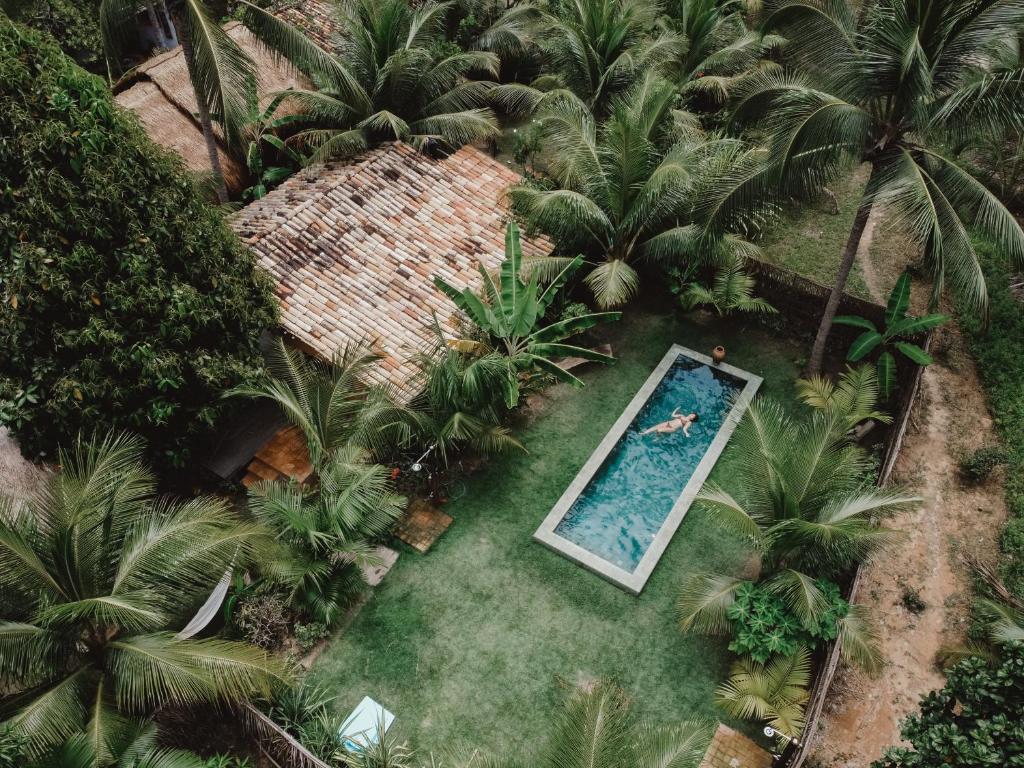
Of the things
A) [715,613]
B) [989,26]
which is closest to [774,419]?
[715,613]

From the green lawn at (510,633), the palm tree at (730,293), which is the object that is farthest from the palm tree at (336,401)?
the palm tree at (730,293)

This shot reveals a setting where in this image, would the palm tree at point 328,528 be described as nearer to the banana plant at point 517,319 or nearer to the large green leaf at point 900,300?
the banana plant at point 517,319

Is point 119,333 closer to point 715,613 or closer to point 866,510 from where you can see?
point 715,613

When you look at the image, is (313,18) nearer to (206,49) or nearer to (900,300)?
→ (206,49)

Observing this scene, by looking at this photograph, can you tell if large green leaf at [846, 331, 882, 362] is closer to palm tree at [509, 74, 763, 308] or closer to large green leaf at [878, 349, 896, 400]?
large green leaf at [878, 349, 896, 400]

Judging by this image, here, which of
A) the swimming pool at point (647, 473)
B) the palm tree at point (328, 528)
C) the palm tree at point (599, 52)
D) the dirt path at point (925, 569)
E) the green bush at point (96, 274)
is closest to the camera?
the green bush at point (96, 274)

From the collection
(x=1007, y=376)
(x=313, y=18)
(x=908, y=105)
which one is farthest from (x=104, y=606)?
(x=313, y=18)
